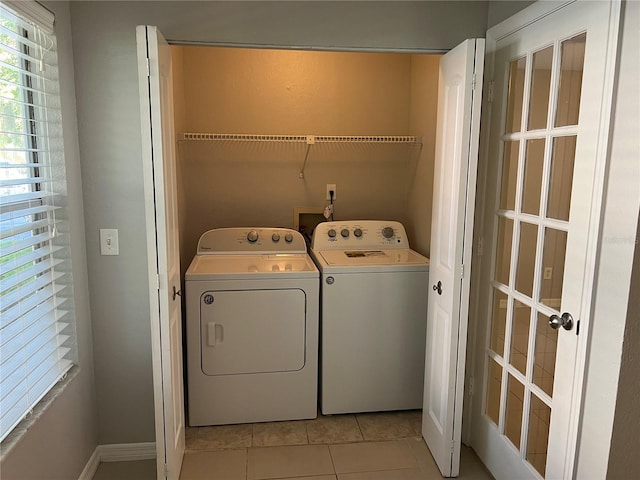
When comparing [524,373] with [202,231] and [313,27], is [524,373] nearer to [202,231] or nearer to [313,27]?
[313,27]

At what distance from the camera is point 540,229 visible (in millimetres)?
1819

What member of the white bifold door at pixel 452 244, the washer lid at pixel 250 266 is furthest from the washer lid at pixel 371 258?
the white bifold door at pixel 452 244

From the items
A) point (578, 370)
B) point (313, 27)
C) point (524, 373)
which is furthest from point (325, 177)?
point (578, 370)

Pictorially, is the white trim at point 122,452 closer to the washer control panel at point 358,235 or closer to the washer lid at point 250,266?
the washer lid at point 250,266

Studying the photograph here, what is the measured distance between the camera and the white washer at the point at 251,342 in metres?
2.54

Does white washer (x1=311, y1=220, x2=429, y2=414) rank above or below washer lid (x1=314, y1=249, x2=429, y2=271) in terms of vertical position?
below

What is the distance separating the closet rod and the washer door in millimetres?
1084

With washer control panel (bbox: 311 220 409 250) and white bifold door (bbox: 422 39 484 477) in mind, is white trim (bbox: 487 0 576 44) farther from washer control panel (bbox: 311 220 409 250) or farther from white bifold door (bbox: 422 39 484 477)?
washer control panel (bbox: 311 220 409 250)

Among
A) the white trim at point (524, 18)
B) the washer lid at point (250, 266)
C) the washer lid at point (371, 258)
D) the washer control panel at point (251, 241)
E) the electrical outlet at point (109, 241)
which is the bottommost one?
the washer lid at point (250, 266)

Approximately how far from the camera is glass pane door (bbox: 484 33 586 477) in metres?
1.70

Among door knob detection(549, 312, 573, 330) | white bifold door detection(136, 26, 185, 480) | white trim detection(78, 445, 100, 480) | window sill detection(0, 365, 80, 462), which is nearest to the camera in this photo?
window sill detection(0, 365, 80, 462)

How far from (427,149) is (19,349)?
2.42m

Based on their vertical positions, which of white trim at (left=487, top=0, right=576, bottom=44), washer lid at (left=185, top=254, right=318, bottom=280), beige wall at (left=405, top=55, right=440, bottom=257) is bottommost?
washer lid at (left=185, top=254, right=318, bottom=280)

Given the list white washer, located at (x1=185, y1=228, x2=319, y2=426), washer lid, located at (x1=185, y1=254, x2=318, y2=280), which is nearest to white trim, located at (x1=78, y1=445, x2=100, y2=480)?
white washer, located at (x1=185, y1=228, x2=319, y2=426)
